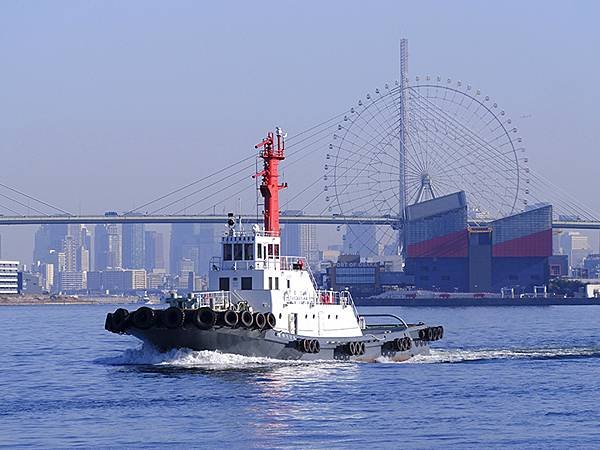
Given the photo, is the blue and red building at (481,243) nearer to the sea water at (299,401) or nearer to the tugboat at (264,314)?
the sea water at (299,401)

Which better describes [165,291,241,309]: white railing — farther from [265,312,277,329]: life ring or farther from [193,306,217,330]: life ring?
[265,312,277,329]: life ring

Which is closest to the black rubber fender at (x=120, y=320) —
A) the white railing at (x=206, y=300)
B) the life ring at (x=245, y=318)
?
the white railing at (x=206, y=300)

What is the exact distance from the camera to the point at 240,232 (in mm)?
53125

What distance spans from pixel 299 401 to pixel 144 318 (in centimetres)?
1080

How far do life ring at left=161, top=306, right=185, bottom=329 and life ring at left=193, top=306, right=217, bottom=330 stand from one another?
1.51 ft

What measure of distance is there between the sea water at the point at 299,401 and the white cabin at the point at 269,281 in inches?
92.9

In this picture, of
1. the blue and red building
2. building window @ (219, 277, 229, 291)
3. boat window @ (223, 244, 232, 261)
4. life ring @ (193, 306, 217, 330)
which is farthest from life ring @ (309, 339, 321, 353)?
the blue and red building

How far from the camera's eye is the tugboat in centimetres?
4897

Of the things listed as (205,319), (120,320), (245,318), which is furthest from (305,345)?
(120,320)

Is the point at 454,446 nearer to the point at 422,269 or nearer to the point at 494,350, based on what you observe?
the point at 494,350

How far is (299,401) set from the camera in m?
40.4

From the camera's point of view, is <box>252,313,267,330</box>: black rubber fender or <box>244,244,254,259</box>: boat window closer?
<box>252,313,267,330</box>: black rubber fender

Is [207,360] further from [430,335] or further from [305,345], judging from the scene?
[430,335]

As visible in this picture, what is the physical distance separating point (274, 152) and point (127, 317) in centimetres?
877
